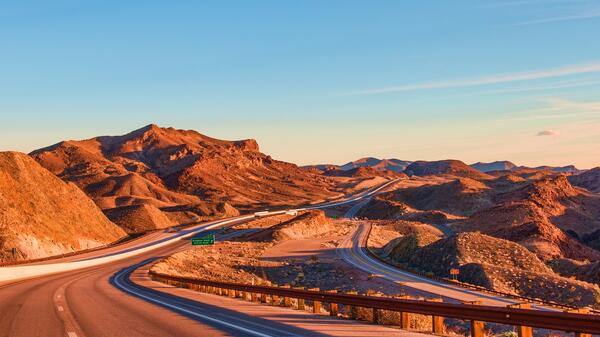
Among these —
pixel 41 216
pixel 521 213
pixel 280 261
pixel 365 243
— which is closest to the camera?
pixel 280 261

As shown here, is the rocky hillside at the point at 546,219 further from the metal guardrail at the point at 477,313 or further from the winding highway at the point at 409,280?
the metal guardrail at the point at 477,313

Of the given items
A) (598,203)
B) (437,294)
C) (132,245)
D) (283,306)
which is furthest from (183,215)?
(283,306)

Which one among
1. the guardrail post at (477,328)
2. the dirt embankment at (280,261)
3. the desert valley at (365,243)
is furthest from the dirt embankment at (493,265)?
the guardrail post at (477,328)

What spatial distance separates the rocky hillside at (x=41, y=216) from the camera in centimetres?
7494

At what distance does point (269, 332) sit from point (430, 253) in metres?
56.9

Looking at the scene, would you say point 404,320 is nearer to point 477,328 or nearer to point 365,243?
point 477,328

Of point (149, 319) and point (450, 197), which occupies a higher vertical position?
point (450, 197)

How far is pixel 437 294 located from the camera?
1720 inches

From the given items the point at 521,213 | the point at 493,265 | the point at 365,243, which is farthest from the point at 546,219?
the point at 493,265

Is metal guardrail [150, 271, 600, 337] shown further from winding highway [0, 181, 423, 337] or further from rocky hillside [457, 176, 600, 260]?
rocky hillside [457, 176, 600, 260]

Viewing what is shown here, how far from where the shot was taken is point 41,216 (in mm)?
84938

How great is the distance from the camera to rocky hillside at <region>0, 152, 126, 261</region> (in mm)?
74938

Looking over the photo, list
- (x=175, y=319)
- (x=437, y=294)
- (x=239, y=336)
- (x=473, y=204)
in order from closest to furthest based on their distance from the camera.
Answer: (x=239, y=336)
(x=175, y=319)
(x=437, y=294)
(x=473, y=204)

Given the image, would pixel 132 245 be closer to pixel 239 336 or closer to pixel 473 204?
pixel 239 336
